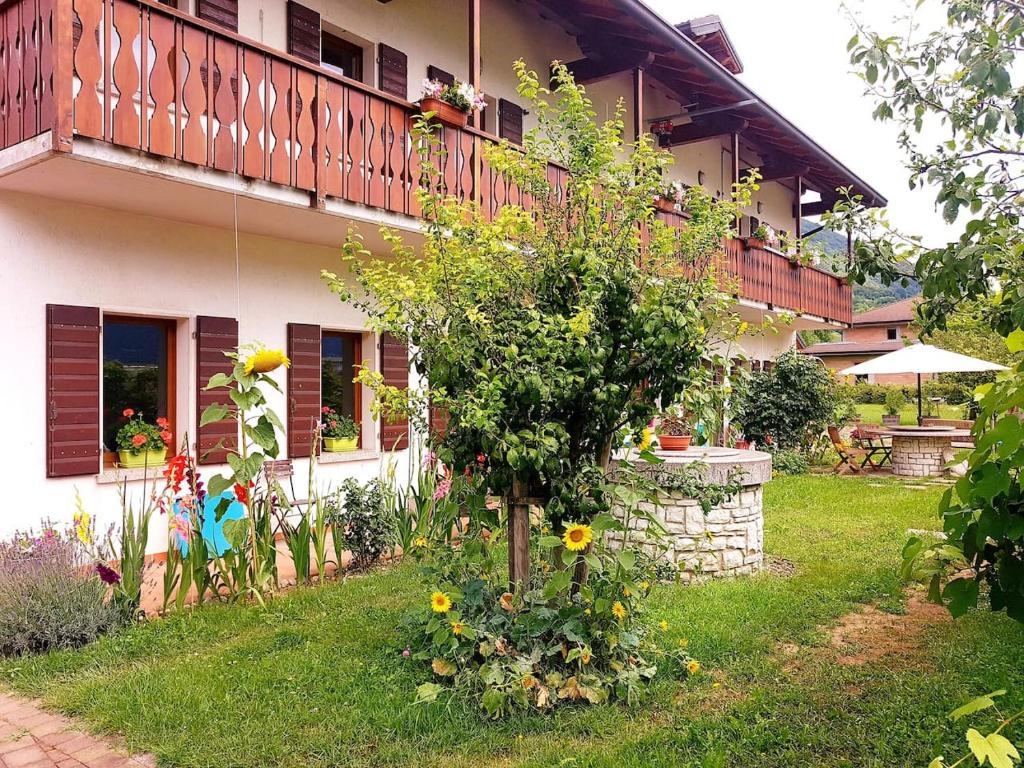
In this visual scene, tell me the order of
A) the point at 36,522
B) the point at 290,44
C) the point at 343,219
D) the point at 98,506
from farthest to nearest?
the point at 290,44 < the point at 343,219 < the point at 98,506 < the point at 36,522

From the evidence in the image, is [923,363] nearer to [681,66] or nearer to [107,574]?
[681,66]

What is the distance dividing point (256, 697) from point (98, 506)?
3.66m

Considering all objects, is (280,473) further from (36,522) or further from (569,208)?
(569,208)

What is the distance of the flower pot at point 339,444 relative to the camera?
8.95 m

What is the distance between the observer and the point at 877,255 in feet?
14.0

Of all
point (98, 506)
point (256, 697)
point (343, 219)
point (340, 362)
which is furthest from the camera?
point (340, 362)

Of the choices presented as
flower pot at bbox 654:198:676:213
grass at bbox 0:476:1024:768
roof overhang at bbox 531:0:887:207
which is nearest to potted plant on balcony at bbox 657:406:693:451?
grass at bbox 0:476:1024:768

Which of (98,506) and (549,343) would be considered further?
(98,506)

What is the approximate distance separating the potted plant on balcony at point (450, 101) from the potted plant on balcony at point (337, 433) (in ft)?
11.9

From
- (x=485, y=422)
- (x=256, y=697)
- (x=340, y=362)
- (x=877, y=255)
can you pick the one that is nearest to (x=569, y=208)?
(x=485, y=422)

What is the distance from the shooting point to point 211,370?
7.49 meters

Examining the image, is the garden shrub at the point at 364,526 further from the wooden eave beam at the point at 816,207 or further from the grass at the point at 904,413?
the grass at the point at 904,413

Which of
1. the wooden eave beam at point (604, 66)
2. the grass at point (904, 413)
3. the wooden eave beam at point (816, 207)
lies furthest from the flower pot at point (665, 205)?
the grass at point (904, 413)

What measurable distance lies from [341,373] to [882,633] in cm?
664
